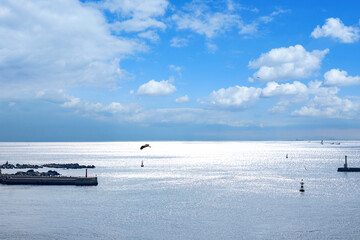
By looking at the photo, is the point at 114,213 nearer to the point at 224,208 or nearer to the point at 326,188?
the point at 224,208

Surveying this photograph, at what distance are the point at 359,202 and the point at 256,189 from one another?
23972 millimetres

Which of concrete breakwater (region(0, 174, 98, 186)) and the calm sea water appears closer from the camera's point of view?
the calm sea water

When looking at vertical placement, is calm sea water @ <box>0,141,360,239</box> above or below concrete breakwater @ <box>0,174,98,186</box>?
below

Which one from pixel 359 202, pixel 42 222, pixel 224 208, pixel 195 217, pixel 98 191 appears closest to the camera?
pixel 42 222

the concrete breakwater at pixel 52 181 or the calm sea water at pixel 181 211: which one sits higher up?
the concrete breakwater at pixel 52 181

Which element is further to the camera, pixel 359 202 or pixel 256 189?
pixel 256 189

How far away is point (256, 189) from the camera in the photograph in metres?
88.1

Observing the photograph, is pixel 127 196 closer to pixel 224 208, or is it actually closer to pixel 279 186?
pixel 224 208

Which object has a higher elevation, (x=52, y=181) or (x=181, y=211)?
(x=52, y=181)

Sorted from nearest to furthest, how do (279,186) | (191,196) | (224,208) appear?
1. (224,208)
2. (191,196)
3. (279,186)

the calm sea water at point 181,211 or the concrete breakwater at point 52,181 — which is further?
the concrete breakwater at point 52,181

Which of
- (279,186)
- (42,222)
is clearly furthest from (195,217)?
(279,186)

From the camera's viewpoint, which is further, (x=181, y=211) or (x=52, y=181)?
(x=52, y=181)

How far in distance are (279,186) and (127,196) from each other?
39359 millimetres
